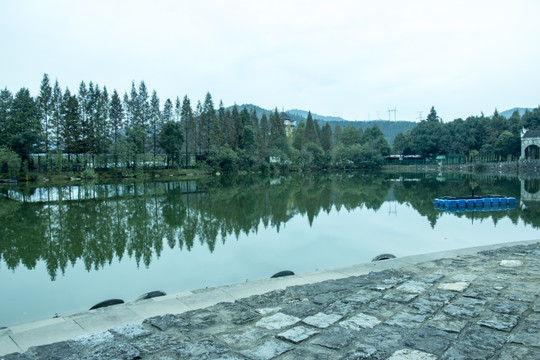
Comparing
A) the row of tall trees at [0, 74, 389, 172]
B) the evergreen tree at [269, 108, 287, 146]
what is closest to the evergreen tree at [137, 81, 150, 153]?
the row of tall trees at [0, 74, 389, 172]

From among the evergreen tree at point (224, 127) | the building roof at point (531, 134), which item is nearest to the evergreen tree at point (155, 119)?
the evergreen tree at point (224, 127)

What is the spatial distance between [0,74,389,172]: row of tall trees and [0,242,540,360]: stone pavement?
38081 mm

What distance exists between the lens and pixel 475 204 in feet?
58.5

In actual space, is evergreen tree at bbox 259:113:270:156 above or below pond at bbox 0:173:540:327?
above

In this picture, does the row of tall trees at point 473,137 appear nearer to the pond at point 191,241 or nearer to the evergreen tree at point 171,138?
the evergreen tree at point 171,138

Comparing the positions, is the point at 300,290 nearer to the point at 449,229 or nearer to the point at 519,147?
the point at 449,229

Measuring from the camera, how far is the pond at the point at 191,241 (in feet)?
24.2

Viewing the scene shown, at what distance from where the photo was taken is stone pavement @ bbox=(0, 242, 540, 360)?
3381 mm

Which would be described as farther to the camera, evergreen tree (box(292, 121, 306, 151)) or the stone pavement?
evergreen tree (box(292, 121, 306, 151))

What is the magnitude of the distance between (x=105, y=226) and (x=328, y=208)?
9.47 m

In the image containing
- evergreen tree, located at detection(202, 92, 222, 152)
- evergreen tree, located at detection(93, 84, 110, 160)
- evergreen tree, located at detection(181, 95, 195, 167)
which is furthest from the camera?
evergreen tree, located at detection(181, 95, 195, 167)

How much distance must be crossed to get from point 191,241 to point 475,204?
13.4 m

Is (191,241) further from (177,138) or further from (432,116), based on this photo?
(432,116)

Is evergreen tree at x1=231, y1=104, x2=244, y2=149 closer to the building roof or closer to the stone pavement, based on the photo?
the building roof
